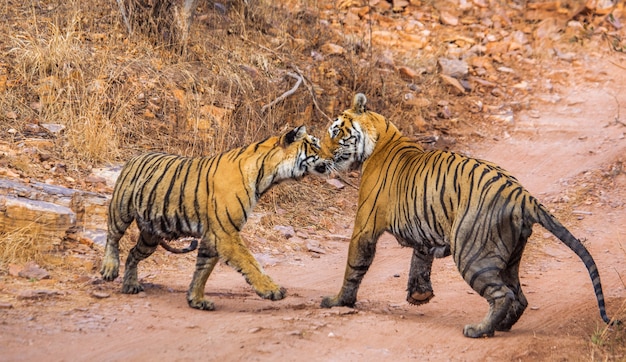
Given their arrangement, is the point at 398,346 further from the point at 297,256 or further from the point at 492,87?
the point at 492,87

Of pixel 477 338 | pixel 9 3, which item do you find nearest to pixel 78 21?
pixel 9 3

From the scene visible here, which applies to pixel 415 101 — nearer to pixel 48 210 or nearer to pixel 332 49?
pixel 332 49

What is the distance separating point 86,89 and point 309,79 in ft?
11.4

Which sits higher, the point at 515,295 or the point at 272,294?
the point at 515,295

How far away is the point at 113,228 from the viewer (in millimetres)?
6262

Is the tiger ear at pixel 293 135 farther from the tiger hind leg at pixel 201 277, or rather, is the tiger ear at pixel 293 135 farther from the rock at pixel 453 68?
the rock at pixel 453 68

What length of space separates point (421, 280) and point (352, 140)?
47.7 inches

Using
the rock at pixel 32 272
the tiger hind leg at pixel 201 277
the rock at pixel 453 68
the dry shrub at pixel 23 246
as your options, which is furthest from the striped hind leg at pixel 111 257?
the rock at pixel 453 68

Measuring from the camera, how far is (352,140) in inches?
252

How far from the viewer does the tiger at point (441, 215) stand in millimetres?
5215

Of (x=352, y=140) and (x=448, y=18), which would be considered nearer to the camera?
(x=352, y=140)

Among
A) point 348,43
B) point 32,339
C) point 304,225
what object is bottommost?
point 304,225

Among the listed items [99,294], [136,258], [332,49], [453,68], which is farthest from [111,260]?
[453,68]

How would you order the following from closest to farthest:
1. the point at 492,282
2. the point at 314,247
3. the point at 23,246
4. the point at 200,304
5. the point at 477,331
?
1. the point at 492,282
2. the point at 477,331
3. the point at 200,304
4. the point at 23,246
5. the point at 314,247
